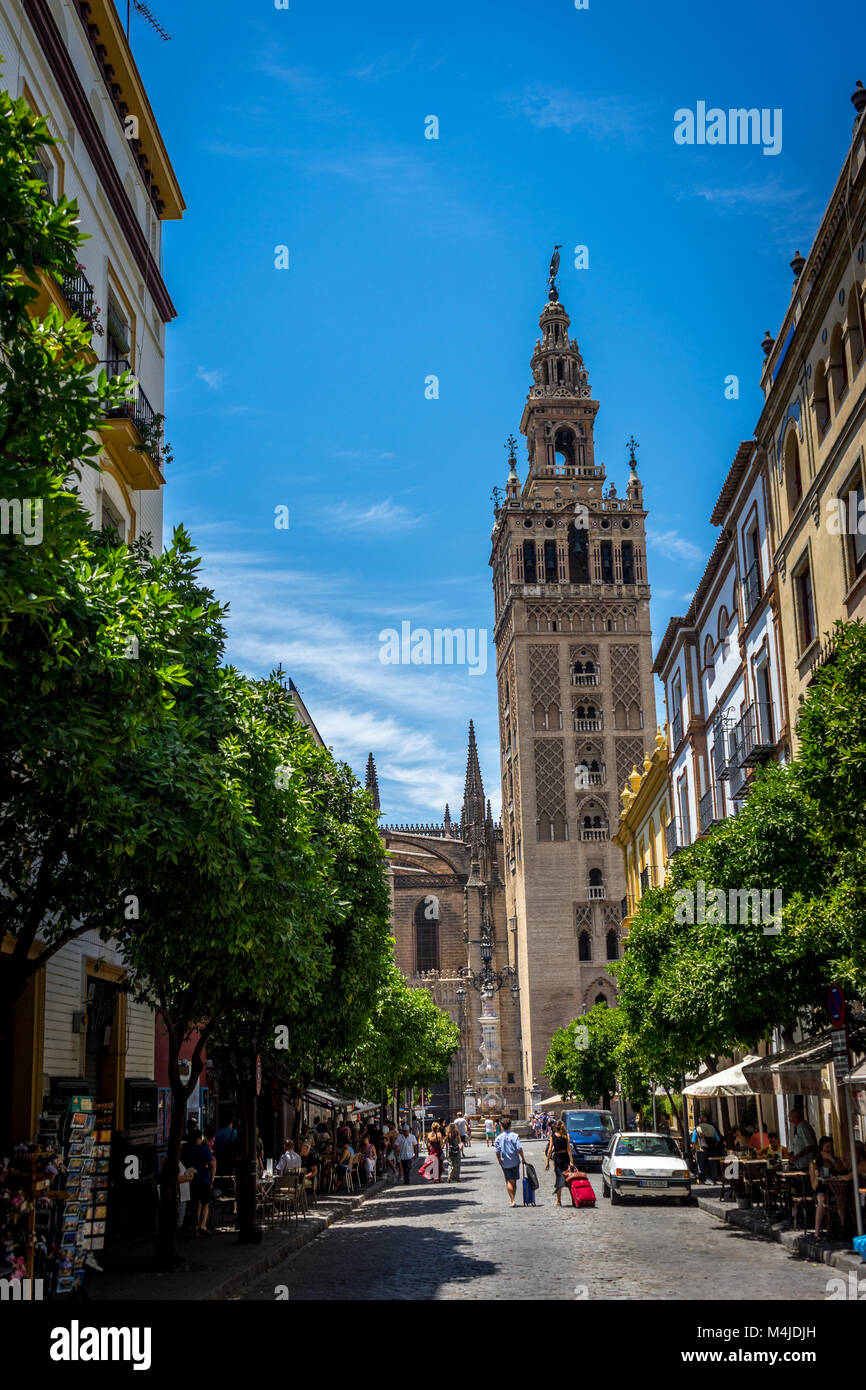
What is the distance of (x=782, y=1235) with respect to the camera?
56.9 feet

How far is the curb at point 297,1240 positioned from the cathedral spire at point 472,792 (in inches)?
2455

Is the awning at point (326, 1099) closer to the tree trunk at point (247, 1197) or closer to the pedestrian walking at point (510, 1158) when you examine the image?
the pedestrian walking at point (510, 1158)

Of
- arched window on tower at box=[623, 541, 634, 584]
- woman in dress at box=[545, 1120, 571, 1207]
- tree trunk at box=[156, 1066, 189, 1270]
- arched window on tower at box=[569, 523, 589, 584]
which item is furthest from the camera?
arched window on tower at box=[569, 523, 589, 584]

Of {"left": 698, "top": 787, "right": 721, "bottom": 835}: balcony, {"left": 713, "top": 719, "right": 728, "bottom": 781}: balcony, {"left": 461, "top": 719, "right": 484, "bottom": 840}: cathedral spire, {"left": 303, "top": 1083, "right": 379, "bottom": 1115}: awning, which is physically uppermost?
{"left": 461, "top": 719, "right": 484, "bottom": 840}: cathedral spire

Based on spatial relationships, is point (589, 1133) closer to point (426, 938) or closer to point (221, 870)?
point (221, 870)

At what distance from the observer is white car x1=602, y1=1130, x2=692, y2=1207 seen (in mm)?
24609

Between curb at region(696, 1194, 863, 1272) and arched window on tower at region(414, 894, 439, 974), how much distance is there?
2720 inches

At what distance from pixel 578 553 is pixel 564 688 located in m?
10.1

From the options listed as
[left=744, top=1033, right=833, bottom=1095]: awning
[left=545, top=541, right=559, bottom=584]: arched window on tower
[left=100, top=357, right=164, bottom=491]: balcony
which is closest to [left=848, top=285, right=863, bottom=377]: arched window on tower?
[left=744, top=1033, right=833, bottom=1095]: awning

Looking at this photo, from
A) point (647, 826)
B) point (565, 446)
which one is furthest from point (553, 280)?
point (647, 826)
